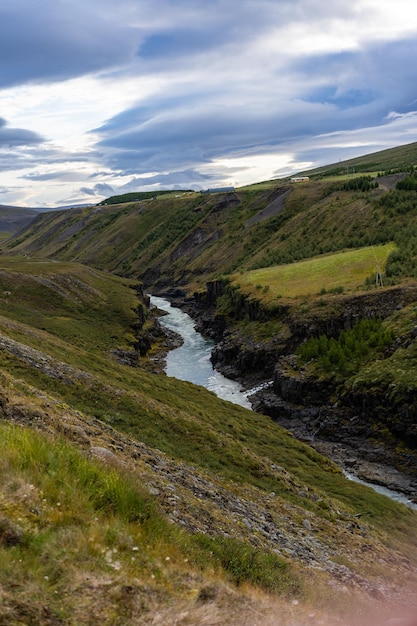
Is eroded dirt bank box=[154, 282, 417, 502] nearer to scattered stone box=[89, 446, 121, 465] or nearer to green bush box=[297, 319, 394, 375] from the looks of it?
green bush box=[297, 319, 394, 375]

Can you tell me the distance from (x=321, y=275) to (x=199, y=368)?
85.6 ft

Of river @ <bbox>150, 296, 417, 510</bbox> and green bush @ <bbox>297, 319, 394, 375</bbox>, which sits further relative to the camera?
river @ <bbox>150, 296, 417, 510</bbox>

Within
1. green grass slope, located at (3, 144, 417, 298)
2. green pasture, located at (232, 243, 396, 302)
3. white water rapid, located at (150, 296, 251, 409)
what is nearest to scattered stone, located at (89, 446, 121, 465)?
white water rapid, located at (150, 296, 251, 409)

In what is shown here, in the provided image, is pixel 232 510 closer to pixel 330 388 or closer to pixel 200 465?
pixel 200 465

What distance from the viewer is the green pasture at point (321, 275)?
68.6m

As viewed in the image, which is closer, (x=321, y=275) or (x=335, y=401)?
(x=335, y=401)

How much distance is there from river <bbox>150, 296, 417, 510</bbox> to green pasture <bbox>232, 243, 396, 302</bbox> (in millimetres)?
12983

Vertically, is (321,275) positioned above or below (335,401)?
above

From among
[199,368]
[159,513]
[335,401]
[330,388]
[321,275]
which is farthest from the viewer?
[321,275]

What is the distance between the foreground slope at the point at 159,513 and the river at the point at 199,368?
11.6 metres

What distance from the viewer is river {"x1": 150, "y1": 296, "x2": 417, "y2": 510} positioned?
5178 centimetres

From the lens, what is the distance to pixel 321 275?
74.4m

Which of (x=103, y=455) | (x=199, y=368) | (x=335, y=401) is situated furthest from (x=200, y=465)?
(x=199, y=368)

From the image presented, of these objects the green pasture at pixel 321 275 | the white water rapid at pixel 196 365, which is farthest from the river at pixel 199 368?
the green pasture at pixel 321 275
